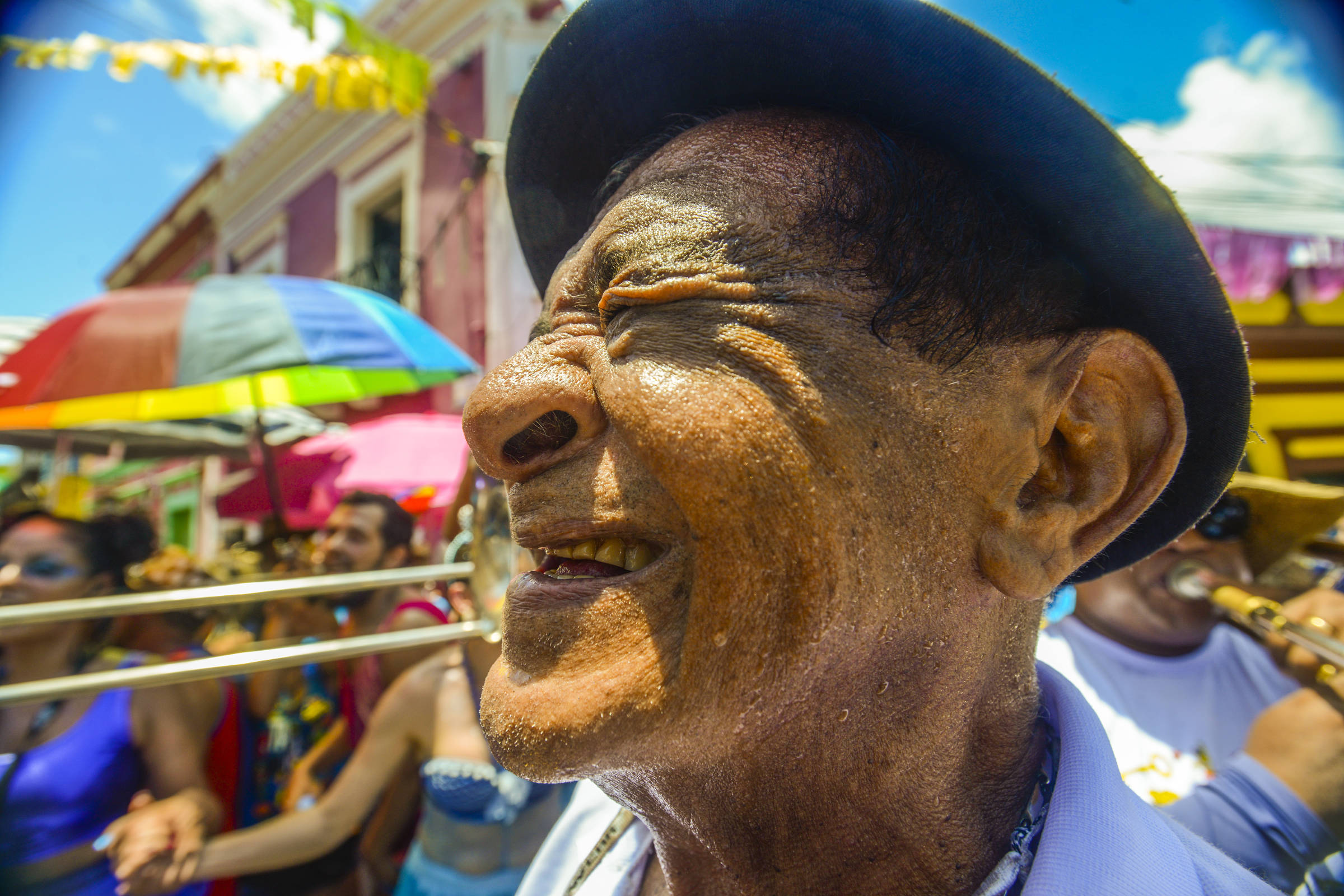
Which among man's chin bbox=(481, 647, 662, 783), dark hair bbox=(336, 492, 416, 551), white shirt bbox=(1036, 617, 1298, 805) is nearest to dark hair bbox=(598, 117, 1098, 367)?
man's chin bbox=(481, 647, 662, 783)

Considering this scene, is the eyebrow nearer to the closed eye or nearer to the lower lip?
the closed eye

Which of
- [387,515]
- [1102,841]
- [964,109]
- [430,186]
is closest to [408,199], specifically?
[430,186]

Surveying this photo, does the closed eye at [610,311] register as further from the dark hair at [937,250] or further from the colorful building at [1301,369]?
the colorful building at [1301,369]

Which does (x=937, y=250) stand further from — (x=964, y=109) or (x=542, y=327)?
(x=542, y=327)

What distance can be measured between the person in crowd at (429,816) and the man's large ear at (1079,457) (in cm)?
216

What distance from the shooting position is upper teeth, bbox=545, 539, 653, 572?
98 centimetres

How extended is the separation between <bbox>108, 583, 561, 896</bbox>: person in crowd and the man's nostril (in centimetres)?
189

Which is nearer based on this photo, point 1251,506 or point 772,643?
point 772,643

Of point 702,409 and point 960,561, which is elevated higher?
point 702,409

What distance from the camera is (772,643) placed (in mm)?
899

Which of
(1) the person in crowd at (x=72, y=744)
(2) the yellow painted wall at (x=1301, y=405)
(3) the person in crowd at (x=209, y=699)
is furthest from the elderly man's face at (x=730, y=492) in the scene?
(2) the yellow painted wall at (x=1301, y=405)

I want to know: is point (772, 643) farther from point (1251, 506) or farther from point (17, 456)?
point (17, 456)

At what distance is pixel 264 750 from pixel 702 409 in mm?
4318

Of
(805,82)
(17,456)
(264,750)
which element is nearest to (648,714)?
(805,82)
